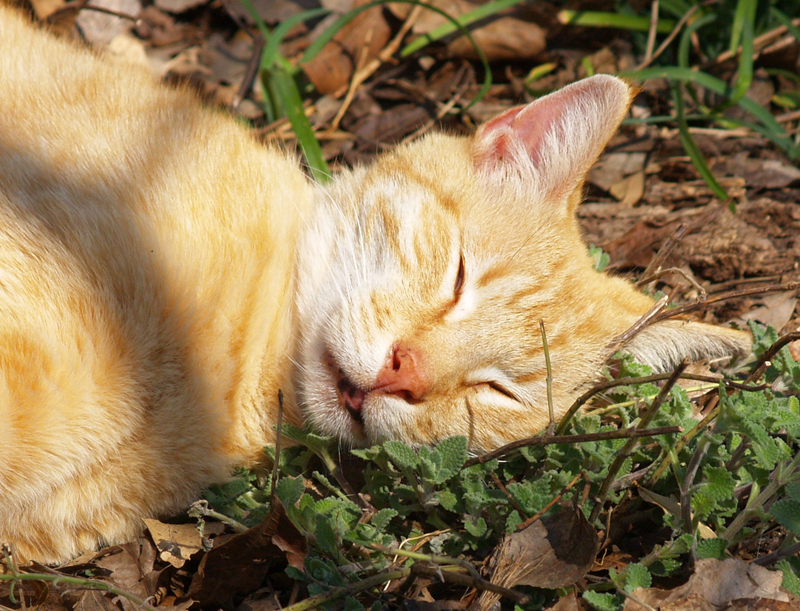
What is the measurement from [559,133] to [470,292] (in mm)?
793

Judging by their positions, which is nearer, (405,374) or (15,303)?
(15,303)

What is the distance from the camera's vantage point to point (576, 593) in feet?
6.48

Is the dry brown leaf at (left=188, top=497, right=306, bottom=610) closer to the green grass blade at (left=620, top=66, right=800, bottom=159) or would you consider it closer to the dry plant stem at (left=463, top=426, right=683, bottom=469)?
the dry plant stem at (left=463, top=426, right=683, bottom=469)

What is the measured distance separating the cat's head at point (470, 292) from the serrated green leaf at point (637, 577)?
0.71 meters

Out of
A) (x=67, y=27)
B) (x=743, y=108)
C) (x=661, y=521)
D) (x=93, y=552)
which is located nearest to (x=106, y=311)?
(x=93, y=552)

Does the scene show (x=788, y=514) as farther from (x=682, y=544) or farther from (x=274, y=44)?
(x=274, y=44)

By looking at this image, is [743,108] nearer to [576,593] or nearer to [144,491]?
[576,593]

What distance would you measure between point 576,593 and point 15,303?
6.16ft

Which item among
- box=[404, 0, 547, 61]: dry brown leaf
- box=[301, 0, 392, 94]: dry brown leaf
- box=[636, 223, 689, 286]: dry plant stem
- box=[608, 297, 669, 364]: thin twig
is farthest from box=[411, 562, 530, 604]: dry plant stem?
box=[404, 0, 547, 61]: dry brown leaf

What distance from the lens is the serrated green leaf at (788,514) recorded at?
5.98 ft

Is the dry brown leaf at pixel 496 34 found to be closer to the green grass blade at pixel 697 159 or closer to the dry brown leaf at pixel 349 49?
the dry brown leaf at pixel 349 49

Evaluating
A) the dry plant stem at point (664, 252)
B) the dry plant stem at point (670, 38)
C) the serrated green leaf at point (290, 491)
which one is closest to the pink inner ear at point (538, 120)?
the dry plant stem at point (664, 252)

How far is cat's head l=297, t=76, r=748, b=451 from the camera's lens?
2.36m

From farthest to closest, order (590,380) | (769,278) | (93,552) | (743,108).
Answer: (743,108), (769,278), (590,380), (93,552)
